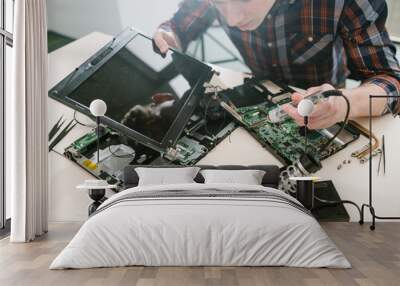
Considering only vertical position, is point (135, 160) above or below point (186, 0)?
below

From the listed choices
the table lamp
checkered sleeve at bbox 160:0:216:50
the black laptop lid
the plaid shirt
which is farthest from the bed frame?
checkered sleeve at bbox 160:0:216:50

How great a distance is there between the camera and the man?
6855 mm

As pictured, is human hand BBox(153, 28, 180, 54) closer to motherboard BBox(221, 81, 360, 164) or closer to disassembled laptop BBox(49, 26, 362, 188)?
disassembled laptop BBox(49, 26, 362, 188)

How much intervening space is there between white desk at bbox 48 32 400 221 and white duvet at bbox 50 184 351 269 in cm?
275

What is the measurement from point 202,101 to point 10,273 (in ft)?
12.1

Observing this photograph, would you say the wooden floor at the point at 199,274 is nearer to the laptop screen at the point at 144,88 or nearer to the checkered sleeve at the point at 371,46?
the laptop screen at the point at 144,88

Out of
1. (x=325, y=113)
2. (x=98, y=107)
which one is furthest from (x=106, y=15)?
(x=325, y=113)

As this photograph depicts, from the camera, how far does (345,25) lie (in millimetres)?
6844

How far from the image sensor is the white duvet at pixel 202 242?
4.04m

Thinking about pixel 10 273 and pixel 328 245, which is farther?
pixel 328 245

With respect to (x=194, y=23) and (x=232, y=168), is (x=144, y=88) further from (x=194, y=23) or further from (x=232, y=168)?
(x=232, y=168)

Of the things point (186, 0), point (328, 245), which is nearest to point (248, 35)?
point (186, 0)

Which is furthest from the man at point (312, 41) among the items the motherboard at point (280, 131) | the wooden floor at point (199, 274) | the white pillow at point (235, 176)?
the wooden floor at point (199, 274)

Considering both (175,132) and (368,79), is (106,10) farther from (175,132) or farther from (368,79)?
(368,79)
